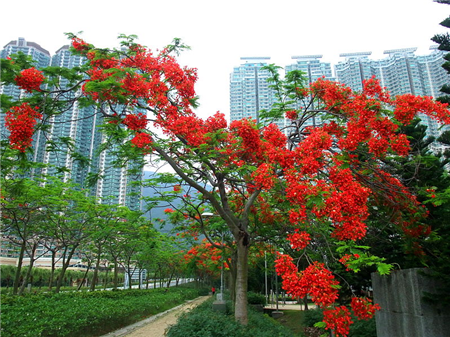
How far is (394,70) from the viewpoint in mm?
21250

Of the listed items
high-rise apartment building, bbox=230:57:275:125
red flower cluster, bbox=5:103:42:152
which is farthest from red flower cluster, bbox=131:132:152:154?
high-rise apartment building, bbox=230:57:275:125

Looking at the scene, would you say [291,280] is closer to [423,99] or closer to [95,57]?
[423,99]

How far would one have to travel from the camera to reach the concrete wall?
591cm

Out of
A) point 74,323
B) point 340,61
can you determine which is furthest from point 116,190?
point 340,61

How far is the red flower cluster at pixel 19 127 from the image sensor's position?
512 cm

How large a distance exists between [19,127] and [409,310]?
798cm

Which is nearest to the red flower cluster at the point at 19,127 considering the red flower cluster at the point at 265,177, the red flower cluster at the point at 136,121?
the red flower cluster at the point at 136,121

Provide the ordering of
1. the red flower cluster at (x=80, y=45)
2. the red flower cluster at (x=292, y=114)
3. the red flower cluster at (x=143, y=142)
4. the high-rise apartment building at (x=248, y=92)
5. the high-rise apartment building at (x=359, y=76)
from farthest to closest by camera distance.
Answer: the high-rise apartment building at (x=359, y=76), the high-rise apartment building at (x=248, y=92), the red flower cluster at (x=292, y=114), the red flower cluster at (x=80, y=45), the red flower cluster at (x=143, y=142)

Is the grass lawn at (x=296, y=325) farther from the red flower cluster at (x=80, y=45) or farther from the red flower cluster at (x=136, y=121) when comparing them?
the red flower cluster at (x=80, y=45)

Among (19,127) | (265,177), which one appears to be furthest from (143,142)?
(265,177)

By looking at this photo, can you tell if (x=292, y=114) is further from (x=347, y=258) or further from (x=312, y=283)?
(x=312, y=283)

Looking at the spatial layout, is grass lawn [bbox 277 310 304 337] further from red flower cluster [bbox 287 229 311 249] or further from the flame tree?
red flower cluster [bbox 287 229 311 249]

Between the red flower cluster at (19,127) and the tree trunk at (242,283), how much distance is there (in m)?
4.97

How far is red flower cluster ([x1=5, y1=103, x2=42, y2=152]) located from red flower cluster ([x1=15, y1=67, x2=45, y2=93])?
0.64 m
